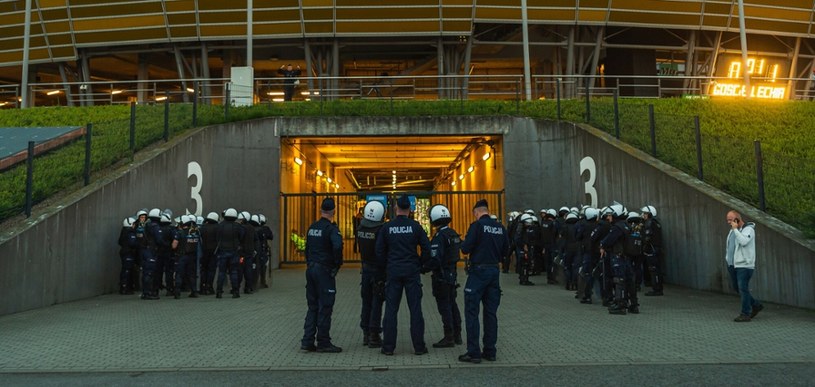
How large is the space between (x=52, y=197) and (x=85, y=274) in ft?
5.36

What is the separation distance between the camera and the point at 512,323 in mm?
9406

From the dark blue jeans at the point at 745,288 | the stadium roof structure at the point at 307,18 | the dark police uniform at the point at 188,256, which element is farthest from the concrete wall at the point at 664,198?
the stadium roof structure at the point at 307,18

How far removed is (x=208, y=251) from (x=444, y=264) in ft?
23.2

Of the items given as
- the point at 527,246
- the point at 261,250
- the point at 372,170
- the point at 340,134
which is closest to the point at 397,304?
the point at 261,250

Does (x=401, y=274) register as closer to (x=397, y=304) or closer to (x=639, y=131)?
(x=397, y=304)

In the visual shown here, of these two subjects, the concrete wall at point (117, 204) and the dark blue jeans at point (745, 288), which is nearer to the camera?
the dark blue jeans at point (745, 288)

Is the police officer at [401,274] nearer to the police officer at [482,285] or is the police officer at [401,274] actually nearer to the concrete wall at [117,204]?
the police officer at [482,285]

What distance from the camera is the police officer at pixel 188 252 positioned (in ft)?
41.9

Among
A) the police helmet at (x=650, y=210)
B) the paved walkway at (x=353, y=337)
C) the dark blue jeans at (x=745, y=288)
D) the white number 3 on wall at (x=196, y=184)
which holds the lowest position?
the paved walkway at (x=353, y=337)

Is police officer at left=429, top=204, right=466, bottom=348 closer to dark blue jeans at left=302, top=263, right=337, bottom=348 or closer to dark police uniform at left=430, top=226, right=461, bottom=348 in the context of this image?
dark police uniform at left=430, top=226, right=461, bottom=348

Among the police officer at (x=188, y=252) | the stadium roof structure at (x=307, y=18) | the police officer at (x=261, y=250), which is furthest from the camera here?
the stadium roof structure at (x=307, y=18)

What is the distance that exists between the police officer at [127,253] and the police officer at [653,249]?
10.1m

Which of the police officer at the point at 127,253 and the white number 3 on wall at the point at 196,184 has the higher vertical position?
the white number 3 on wall at the point at 196,184

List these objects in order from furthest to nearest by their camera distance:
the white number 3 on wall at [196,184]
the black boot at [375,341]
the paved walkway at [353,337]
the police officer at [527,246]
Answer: the white number 3 on wall at [196,184] → the police officer at [527,246] → the black boot at [375,341] → the paved walkway at [353,337]
